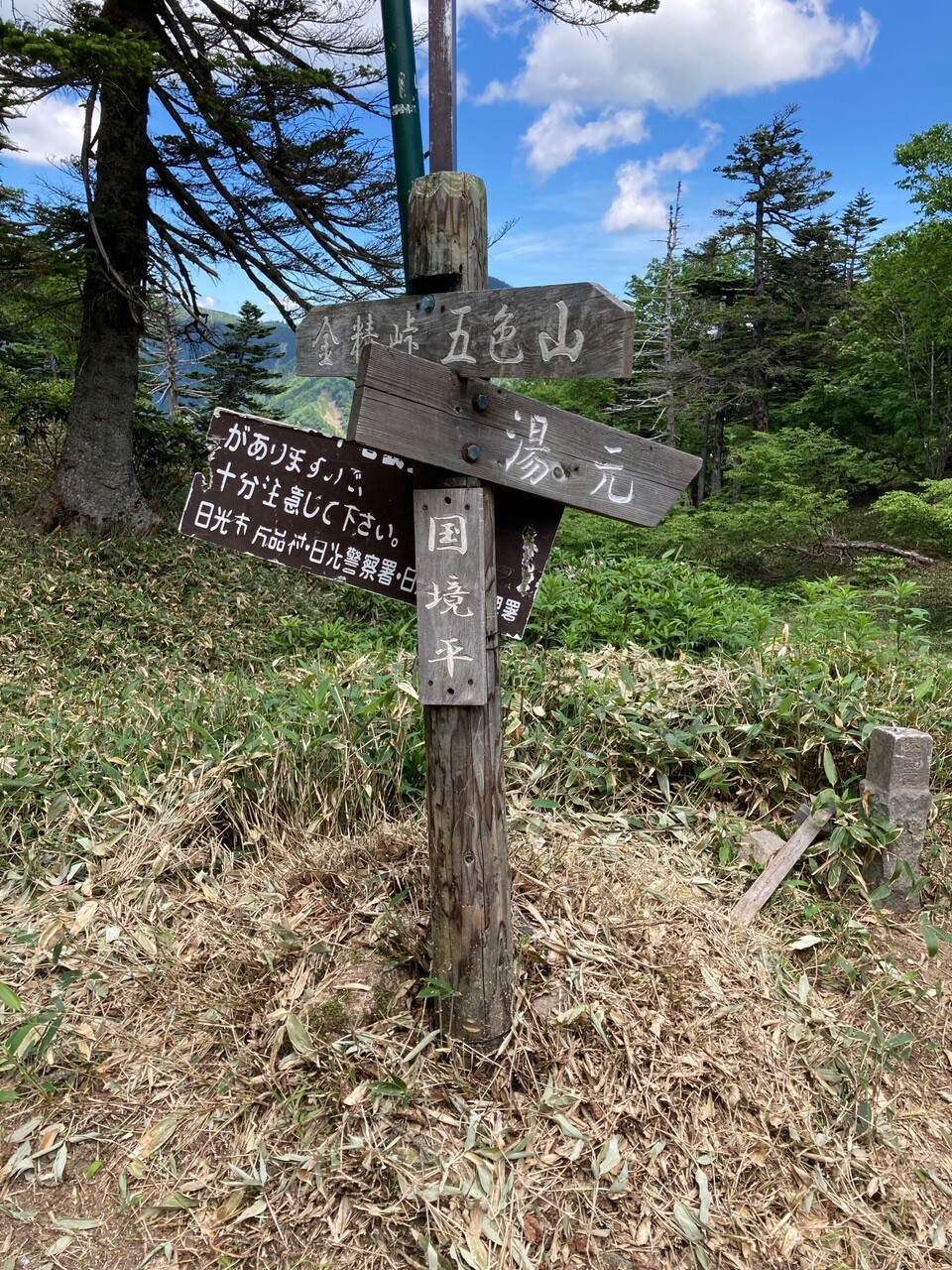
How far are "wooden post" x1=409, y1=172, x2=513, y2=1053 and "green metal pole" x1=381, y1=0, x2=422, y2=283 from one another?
245 cm

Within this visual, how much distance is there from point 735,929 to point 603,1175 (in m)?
1.06

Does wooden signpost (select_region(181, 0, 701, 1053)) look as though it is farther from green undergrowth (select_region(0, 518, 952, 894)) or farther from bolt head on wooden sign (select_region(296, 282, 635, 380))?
green undergrowth (select_region(0, 518, 952, 894))

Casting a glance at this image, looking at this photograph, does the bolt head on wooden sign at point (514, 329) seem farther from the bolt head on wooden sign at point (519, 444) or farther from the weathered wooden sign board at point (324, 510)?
the weathered wooden sign board at point (324, 510)

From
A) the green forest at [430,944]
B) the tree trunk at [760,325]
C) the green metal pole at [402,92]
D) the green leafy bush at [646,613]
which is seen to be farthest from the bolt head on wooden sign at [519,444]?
the tree trunk at [760,325]

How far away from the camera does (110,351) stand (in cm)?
761

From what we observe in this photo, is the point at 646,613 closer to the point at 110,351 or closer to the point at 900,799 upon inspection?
the point at 900,799

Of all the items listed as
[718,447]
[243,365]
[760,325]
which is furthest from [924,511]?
[243,365]

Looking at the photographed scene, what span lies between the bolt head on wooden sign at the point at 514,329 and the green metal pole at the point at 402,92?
258cm

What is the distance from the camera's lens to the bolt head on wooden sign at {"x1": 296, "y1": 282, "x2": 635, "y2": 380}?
1997 mm

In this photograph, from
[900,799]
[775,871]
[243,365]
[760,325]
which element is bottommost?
[775,871]

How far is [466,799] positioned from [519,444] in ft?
3.17

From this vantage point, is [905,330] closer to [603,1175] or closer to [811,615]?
[811,615]

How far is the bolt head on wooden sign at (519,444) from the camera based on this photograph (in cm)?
203

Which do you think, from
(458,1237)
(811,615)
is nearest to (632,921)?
(458,1237)
